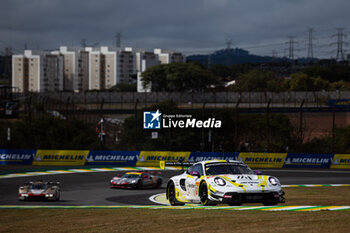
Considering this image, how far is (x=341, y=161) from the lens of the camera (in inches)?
1796

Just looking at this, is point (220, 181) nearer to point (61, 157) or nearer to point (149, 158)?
point (149, 158)

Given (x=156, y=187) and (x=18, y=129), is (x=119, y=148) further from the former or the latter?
(x=156, y=187)

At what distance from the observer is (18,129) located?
55125mm

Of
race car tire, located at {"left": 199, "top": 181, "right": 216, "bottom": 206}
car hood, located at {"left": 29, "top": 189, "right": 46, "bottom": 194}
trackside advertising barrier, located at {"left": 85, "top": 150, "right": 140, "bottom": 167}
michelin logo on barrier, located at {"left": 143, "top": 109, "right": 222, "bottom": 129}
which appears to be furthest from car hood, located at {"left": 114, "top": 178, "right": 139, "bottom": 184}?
michelin logo on barrier, located at {"left": 143, "top": 109, "right": 222, "bottom": 129}

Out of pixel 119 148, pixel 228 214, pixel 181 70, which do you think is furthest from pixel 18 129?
pixel 181 70

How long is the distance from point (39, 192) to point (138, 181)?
25.3ft

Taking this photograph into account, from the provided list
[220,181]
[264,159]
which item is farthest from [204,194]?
[264,159]

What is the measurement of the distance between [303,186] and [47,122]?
33.5m

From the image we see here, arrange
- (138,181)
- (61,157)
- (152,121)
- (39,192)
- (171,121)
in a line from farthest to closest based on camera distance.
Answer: (152,121) → (171,121) → (61,157) → (138,181) → (39,192)

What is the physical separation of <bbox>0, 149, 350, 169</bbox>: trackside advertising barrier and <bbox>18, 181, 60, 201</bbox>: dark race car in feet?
70.4

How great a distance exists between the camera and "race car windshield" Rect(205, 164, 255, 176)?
15.8 m

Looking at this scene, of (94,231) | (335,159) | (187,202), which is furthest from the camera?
(335,159)

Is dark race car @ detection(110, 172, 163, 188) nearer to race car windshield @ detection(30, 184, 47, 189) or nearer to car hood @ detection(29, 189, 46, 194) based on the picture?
race car windshield @ detection(30, 184, 47, 189)

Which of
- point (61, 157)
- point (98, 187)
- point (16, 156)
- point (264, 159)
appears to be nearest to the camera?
point (98, 187)
